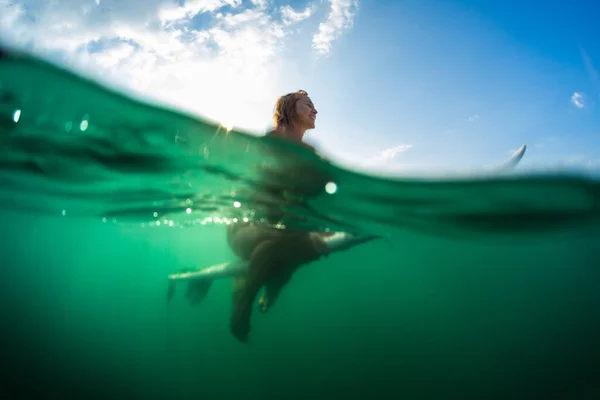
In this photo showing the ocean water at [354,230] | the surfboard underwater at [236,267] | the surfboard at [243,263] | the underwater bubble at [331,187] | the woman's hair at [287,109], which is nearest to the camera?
the ocean water at [354,230]

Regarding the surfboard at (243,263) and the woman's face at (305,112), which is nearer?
the woman's face at (305,112)

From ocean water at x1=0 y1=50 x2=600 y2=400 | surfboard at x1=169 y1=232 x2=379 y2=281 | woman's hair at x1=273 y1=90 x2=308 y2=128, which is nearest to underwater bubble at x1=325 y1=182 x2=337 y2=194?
ocean water at x1=0 y1=50 x2=600 y2=400

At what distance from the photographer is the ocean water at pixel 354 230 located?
5293 millimetres

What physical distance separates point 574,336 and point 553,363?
5.88 feet

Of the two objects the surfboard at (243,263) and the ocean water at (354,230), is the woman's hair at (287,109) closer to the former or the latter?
the ocean water at (354,230)

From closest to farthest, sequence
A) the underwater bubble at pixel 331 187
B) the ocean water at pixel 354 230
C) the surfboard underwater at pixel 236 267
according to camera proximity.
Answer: the ocean water at pixel 354 230 → the surfboard underwater at pixel 236 267 → the underwater bubble at pixel 331 187

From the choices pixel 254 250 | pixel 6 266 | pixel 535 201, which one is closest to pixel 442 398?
pixel 535 201

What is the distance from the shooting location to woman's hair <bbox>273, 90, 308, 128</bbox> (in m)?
5.42

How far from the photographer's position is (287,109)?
544 centimetres

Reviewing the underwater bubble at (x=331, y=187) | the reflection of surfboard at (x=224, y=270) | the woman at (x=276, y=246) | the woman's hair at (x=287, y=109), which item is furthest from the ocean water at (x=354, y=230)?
the reflection of surfboard at (x=224, y=270)

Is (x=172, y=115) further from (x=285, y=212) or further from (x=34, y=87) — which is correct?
(x=285, y=212)

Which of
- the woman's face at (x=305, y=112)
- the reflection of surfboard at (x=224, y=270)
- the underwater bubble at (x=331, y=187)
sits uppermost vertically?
the woman's face at (x=305, y=112)

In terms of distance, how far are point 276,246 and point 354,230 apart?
3.89m

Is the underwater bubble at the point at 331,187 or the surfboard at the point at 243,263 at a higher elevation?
the underwater bubble at the point at 331,187
